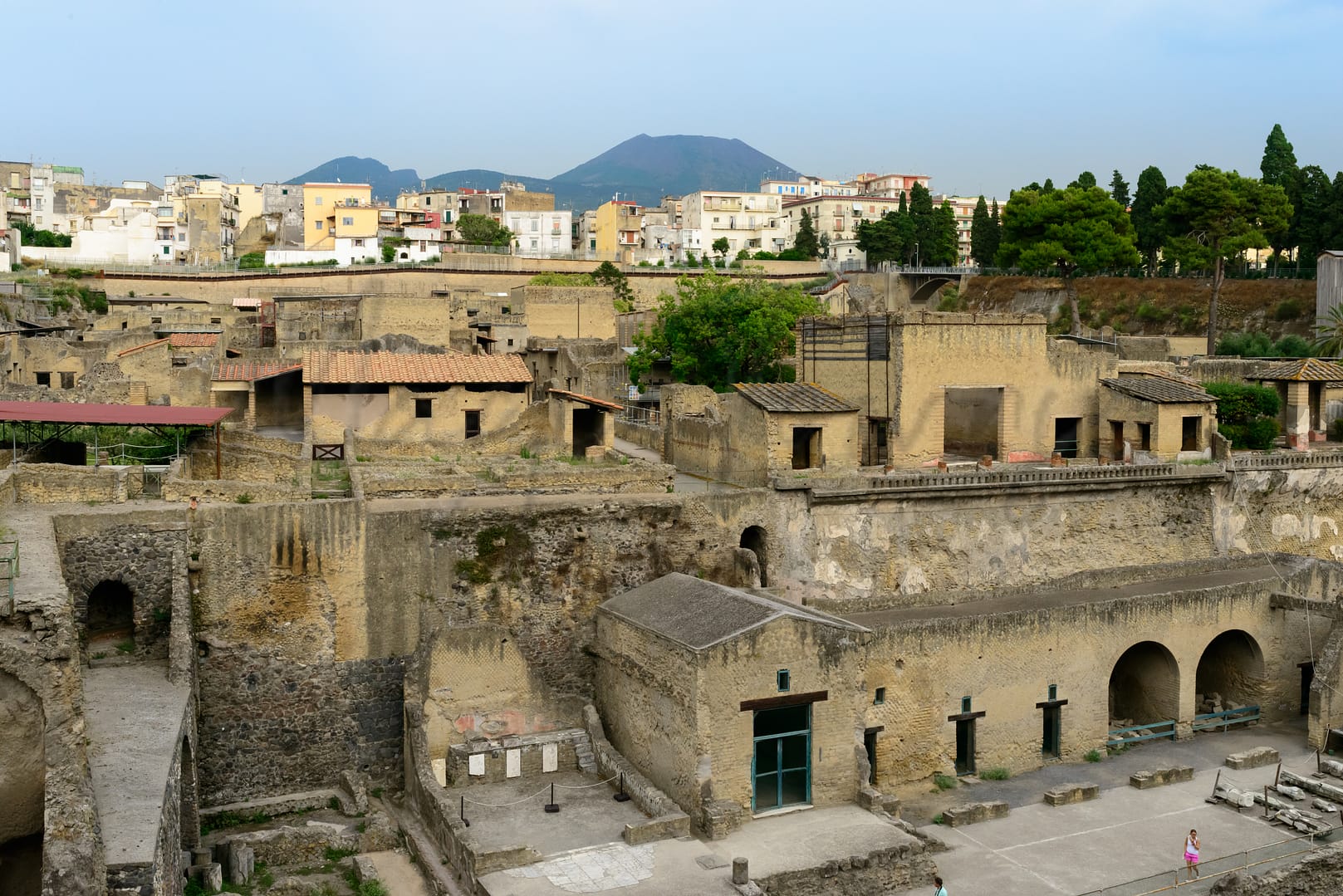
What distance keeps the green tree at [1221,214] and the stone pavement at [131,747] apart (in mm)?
42487

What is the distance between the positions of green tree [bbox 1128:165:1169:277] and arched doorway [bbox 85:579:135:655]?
5052cm

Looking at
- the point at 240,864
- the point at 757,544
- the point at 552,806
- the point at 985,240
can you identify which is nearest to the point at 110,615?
the point at 240,864

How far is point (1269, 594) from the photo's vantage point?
81.5 feet

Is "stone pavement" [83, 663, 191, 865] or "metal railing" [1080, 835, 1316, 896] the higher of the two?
"stone pavement" [83, 663, 191, 865]

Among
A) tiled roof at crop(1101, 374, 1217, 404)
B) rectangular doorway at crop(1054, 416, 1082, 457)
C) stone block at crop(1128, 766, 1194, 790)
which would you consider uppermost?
tiled roof at crop(1101, 374, 1217, 404)

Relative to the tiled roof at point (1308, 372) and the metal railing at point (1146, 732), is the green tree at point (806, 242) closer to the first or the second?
the tiled roof at point (1308, 372)

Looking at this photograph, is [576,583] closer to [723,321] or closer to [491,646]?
[491,646]

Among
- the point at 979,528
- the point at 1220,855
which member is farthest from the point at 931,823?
the point at 979,528

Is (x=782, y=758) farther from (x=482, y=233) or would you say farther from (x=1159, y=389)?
Answer: (x=482, y=233)

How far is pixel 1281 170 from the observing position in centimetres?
5616

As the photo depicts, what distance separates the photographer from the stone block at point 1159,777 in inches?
840

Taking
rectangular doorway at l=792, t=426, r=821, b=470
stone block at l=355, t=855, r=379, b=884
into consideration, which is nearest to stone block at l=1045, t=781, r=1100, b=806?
rectangular doorway at l=792, t=426, r=821, b=470

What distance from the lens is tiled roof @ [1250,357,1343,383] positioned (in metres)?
34.9

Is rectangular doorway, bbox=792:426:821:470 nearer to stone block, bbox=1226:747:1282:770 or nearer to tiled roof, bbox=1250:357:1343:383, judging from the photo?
stone block, bbox=1226:747:1282:770
